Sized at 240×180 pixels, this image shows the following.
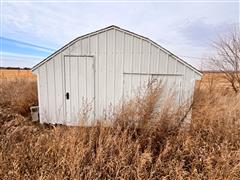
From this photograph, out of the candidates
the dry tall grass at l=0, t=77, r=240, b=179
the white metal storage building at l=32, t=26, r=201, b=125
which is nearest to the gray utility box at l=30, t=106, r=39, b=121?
the white metal storage building at l=32, t=26, r=201, b=125

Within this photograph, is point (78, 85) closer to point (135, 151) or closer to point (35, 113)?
point (35, 113)

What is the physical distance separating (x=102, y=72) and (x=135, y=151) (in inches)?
144

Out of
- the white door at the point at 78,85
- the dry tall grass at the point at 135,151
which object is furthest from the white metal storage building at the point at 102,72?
the dry tall grass at the point at 135,151

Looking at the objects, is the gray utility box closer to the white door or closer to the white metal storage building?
the white metal storage building

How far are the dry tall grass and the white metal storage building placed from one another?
1717 millimetres

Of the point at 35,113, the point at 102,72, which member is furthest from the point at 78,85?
the point at 35,113

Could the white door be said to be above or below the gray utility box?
above

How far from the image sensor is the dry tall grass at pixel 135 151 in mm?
2721

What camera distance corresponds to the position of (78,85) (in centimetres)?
647

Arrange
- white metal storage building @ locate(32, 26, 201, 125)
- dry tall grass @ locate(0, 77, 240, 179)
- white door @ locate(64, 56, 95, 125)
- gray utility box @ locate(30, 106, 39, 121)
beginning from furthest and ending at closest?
gray utility box @ locate(30, 106, 39, 121) → white door @ locate(64, 56, 95, 125) → white metal storage building @ locate(32, 26, 201, 125) → dry tall grass @ locate(0, 77, 240, 179)

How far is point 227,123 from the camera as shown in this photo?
13.8ft

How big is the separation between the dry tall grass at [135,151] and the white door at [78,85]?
235 centimetres

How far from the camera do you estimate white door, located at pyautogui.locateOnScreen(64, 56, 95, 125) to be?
6344 mm

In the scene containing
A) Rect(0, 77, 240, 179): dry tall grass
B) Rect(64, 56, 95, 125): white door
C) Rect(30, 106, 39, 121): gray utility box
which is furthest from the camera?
Rect(30, 106, 39, 121): gray utility box
